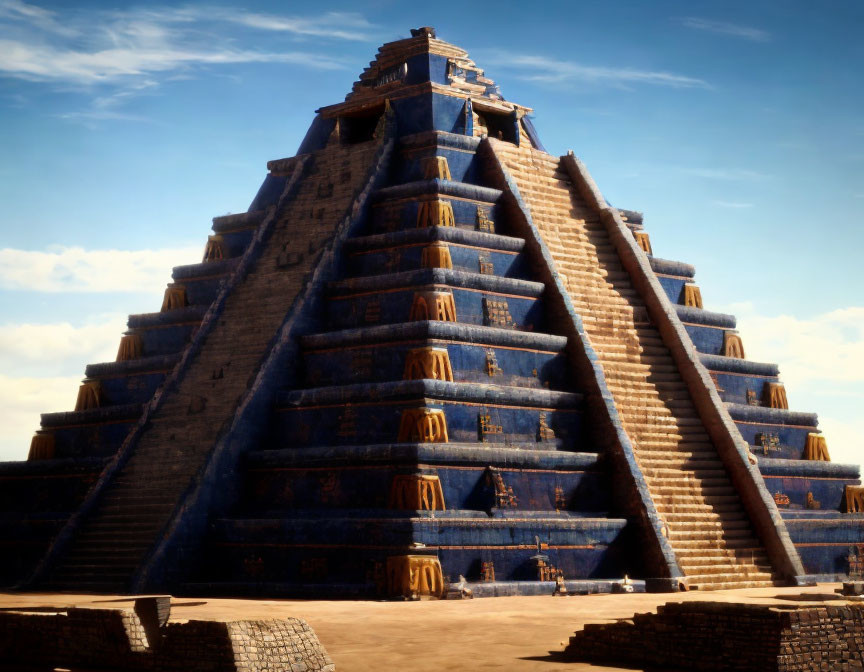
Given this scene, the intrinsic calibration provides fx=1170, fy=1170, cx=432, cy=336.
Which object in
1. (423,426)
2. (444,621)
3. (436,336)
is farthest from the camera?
(436,336)

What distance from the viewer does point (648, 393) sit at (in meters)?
28.0

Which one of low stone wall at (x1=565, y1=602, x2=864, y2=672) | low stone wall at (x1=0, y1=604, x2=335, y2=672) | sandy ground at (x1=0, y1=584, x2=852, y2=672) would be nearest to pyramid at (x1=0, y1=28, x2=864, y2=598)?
sandy ground at (x1=0, y1=584, x2=852, y2=672)

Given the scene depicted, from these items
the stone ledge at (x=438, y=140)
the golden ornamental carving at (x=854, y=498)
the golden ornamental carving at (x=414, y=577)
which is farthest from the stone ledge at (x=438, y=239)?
Result: the golden ornamental carving at (x=854, y=498)

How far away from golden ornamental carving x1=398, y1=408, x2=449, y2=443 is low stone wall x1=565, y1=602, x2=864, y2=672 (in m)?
9.79

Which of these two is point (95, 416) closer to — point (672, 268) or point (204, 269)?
point (204, 269)

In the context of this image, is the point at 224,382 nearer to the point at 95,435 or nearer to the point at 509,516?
the point at 95,435

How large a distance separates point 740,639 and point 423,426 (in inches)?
452

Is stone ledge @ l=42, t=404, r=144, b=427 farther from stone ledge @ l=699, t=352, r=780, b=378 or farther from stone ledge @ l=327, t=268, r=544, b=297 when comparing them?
stone ledge @ l=699, t=352, r=780, b=378

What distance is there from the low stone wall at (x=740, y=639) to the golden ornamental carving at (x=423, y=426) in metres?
9.79

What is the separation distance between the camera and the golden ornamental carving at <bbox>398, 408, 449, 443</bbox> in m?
24.0

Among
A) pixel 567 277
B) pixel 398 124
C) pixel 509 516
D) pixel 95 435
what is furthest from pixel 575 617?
pixel 398 124

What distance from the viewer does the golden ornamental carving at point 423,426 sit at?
78.7 ft

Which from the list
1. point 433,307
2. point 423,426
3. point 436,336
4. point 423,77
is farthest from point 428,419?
point 423,77

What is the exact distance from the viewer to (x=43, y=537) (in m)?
26.7
